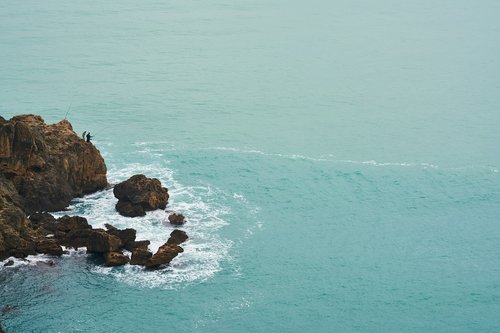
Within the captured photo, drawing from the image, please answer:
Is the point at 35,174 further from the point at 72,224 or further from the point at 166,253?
the point at 166,253

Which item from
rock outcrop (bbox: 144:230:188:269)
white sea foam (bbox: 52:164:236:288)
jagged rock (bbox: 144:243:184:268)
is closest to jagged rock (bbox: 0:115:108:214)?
white sea foam (bbox: 52:164:236:288)

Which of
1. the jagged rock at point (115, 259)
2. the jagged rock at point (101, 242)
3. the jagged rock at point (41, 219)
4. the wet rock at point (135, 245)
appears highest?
the jagged rock at point (41, 219)

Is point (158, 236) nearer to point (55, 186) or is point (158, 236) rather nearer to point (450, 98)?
point (55, 186)

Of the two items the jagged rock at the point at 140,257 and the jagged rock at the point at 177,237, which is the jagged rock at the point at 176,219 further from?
the jagged rock at the point at 140,257

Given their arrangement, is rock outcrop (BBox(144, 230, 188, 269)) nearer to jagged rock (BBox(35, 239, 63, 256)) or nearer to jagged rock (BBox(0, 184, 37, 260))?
jagged rock (BBox(35, 239, 63, 256))

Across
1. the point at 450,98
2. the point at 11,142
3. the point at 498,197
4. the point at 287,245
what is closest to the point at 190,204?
the point at 287,245

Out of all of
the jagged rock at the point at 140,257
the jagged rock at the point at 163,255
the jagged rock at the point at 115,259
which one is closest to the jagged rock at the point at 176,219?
the jagged rock at the point at 163,255
